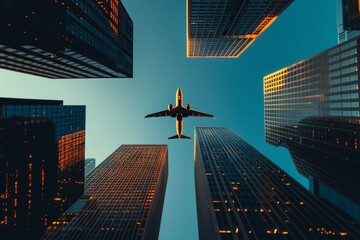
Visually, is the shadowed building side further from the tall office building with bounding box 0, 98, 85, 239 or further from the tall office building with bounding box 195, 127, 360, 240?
the tall office building with bounding box 195, 127, 360, 240

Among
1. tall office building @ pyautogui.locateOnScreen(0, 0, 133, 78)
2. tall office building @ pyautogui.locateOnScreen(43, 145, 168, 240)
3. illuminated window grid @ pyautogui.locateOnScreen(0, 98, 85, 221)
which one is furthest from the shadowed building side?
tall office building @ pyautogui.locateOnScreen(43, 145, 168, 240)

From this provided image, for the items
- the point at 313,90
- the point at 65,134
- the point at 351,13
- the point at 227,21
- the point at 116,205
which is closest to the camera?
the point at 65,134

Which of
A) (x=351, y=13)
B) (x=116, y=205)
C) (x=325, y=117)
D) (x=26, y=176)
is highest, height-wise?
(x=351, y=13)

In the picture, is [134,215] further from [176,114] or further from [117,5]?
[117,5]

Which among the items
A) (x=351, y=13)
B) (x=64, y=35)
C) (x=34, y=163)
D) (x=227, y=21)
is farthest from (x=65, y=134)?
(x=227, y=21)

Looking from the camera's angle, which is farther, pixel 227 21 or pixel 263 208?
pixel 227 21

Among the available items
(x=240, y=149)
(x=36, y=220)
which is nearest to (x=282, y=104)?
(x=240, y=149)

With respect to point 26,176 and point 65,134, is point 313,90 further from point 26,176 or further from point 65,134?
point 26,176
